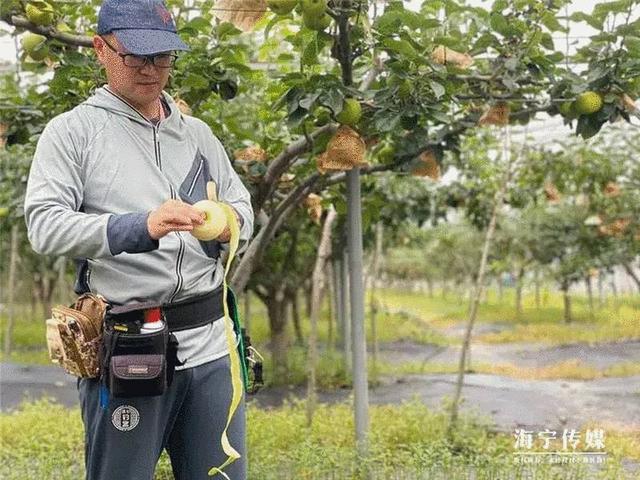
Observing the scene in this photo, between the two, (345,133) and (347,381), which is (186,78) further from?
(347,381)

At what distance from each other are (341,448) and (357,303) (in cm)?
76

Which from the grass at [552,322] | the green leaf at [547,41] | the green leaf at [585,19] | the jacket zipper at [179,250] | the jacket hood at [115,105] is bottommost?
the grass at [552,322]

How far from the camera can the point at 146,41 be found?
1415 millimetres

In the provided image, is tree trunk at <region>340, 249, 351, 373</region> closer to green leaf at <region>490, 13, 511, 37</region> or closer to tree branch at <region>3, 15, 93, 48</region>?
green leaf at <region>490, 13, 511, 37</region>

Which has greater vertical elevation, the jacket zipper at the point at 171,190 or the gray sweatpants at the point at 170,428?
the jacket zipper at the point at 171,190

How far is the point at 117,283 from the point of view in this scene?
57.6 inches

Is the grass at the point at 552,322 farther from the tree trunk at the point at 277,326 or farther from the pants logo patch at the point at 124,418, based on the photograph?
the pants logo patch at the point at 124,418

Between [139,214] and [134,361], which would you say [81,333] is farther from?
[139,214]

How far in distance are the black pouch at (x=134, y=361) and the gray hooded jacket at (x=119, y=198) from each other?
8 cm

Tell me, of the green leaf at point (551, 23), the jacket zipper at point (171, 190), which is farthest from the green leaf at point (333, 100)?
the jacket zipper at point (171, 190)

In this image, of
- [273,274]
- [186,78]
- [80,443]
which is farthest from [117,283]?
[273,274]

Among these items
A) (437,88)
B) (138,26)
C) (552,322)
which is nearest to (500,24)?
(437,88)

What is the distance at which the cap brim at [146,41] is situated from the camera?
4.59ft

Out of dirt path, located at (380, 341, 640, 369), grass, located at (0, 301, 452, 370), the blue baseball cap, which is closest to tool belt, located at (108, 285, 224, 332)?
the blue baseball cap
